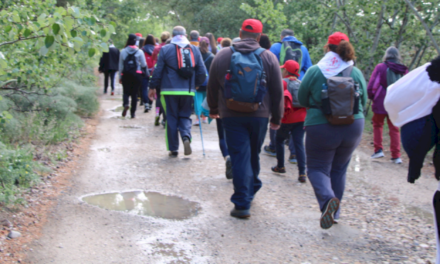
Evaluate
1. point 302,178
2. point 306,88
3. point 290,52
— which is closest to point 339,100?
point 306,88

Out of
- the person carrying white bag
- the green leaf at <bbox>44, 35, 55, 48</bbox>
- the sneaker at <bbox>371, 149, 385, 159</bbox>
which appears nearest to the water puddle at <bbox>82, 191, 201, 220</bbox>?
the green leaf at <bbox>44, 35, 55, 48</bbox>

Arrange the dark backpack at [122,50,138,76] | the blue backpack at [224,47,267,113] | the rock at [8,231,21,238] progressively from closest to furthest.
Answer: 1. the rock at [8,231,21,238]
2. the blue backpack at [224,47,267,113]
3. the dark backpack at [122,50,138,76]

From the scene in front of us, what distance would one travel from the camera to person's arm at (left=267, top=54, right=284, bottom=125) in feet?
15.3

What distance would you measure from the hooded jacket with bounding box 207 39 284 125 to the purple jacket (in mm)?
3871

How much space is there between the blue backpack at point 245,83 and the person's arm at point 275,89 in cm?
15

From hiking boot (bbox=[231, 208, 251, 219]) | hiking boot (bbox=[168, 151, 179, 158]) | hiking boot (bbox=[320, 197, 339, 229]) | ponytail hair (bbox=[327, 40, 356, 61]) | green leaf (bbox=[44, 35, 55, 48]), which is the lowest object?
hiking boot (bbox=[168, 151, 179, 158])

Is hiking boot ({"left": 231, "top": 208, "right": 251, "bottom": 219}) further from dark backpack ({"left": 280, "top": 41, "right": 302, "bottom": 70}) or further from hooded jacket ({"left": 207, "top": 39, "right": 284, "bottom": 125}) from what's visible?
dark backpack ({"left": 280, "top": 41, "right": 302, "bottom": 70})

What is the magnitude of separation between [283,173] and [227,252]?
3.07 metres

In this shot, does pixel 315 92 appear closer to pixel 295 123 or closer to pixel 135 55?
pixel 295 123

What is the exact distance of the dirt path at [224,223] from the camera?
3.89 metres

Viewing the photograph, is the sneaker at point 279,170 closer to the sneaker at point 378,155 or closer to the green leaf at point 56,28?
the sneaker at point 378,155

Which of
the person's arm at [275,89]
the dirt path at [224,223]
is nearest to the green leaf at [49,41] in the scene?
the dirt path at [224,223]

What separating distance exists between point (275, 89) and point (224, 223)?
1.47m

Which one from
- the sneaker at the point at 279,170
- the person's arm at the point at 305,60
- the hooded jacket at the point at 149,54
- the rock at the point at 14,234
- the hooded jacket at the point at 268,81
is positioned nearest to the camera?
the rock at the point at 14,234
